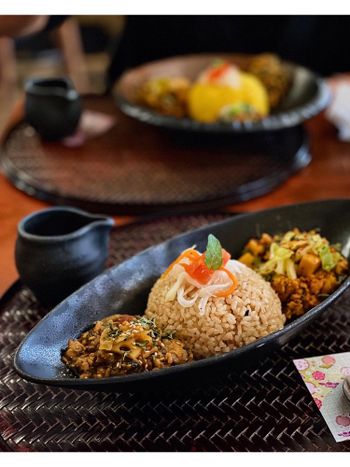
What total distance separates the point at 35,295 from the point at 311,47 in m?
2.65

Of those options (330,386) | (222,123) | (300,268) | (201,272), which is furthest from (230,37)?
(330,386)

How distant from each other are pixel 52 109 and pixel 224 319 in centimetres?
132

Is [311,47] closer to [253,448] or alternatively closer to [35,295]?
[35,295]

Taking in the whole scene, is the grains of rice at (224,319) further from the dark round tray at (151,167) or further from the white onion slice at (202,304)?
the dark round tray at (151,167)

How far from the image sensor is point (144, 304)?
4.67 feet

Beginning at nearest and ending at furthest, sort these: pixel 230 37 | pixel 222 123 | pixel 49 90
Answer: pixel 222 123
pixel 49 90
pixel 230 37

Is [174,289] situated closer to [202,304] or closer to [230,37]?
[202,304]

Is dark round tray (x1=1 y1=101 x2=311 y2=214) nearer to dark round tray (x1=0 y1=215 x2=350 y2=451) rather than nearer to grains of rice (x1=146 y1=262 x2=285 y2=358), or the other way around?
grains of rice (x1=146 y1=262 x2=285 y2=358)

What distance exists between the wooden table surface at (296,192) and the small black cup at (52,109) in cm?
29

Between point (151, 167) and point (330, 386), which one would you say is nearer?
point (330, 386)

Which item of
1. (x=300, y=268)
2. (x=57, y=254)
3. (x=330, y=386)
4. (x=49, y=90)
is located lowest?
(x=330, y=386)

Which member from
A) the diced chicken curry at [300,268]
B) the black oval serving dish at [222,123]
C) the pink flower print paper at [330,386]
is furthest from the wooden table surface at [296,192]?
the pink flower print paper at [330,386]

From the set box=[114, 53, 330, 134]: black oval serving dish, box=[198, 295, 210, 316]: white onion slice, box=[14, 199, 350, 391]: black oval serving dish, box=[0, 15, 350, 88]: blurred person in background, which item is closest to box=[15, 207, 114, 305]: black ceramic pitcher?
box=[14, 199, 350, 391]: black oval serving dish

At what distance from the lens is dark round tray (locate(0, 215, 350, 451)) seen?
1.12 meters
